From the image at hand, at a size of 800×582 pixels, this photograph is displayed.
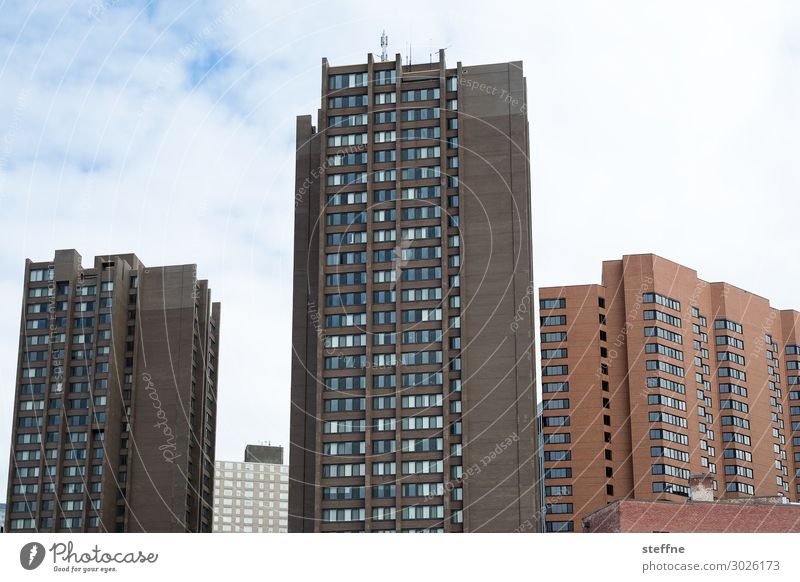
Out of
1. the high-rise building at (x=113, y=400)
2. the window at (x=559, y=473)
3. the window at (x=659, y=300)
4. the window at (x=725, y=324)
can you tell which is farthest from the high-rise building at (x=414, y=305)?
the window at (x=725, y=324)

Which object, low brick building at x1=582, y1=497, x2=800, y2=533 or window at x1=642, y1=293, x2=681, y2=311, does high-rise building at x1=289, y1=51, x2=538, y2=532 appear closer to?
low brick building at x1=582, y1=497, x2=800, y2=533

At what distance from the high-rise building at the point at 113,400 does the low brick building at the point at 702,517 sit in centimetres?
7286

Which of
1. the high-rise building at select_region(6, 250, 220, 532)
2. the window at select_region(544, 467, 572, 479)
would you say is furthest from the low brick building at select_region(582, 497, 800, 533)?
the high-rise building at select_region(6, 250, 220, 532)

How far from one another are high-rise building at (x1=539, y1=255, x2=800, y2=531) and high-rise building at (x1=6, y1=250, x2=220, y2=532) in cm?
4790

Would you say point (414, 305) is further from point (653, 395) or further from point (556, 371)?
point (653, 395)

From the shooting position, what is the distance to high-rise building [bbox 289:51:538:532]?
12375cm

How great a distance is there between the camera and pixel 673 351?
166m
